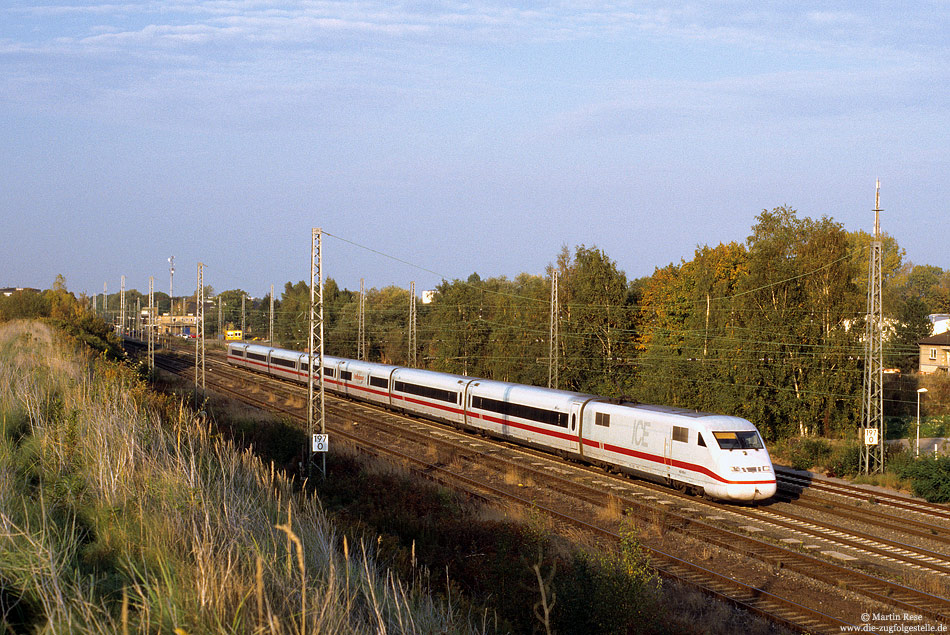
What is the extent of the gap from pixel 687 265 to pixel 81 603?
5211 centimetres

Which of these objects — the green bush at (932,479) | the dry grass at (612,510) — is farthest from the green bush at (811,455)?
the dry grass at (612,510)

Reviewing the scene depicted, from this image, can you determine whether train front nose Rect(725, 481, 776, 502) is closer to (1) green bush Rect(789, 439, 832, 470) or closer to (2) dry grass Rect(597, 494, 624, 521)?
(2) dry grass Rect(597, 494, 624, 521)

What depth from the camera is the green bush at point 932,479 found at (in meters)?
20.5

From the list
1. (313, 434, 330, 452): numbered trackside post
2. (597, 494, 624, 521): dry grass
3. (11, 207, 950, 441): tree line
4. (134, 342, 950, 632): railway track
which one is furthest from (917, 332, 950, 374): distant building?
(313, 434, 330, 452): numbered trackside post

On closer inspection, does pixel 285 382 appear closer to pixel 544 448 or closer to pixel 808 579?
pixel 544 448

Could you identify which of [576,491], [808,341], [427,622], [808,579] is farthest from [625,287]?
[427,622]

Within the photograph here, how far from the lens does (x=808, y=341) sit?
37531mm

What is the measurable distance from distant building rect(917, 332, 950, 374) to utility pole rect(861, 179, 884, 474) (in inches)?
1794

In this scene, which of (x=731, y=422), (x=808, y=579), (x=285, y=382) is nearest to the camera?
(x=808, y=579)

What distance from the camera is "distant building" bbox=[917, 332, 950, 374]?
63.1 metres

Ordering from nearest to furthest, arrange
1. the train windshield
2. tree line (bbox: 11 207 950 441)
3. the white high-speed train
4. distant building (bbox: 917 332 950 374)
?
the white high-speed train → the train windshield → tree line (bbox: 11 207 950 441) → distant building (bbox: 917 332 950 374)

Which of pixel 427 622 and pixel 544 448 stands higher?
pixel 427 622

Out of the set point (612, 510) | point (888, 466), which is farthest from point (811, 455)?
point (612, 510)

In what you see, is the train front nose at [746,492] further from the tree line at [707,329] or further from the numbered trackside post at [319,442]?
the numbered trackside post at [319,442]
